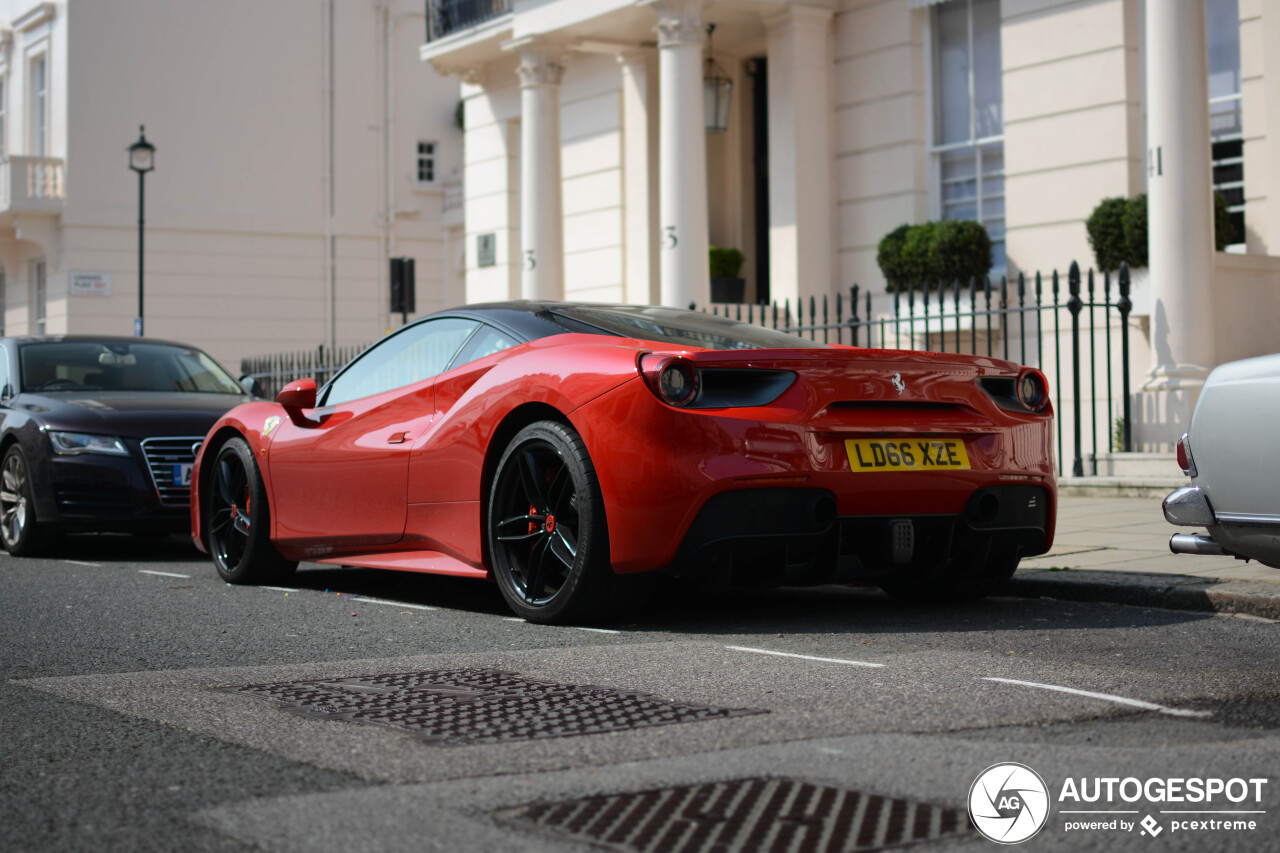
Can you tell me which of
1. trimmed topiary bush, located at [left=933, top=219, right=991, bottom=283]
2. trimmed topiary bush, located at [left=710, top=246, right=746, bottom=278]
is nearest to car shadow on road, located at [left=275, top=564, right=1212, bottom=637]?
trimmed topiary bush, located at [left=933, top=219, right=991, bottom=283]

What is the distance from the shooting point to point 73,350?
10578mm

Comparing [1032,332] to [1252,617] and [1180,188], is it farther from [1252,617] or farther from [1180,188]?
[1252,617]

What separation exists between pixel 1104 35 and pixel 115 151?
23.8 m

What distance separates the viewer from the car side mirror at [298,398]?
23.2 feet

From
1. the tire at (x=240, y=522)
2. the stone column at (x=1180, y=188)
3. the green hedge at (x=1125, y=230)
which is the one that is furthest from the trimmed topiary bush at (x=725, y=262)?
the tire at (x=240, y=522)

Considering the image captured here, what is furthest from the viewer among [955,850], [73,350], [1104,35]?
[1104,35]

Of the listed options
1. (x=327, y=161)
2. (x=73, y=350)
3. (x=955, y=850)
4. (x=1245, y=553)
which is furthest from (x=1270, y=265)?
(x=327, y=161)

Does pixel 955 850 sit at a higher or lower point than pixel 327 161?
lower

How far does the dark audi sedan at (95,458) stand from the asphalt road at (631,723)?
9.41ft

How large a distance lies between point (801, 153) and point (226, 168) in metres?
19.8

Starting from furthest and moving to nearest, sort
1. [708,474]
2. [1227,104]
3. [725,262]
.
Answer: [725,262], [1227,104], [708,474]

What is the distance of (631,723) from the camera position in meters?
3.69

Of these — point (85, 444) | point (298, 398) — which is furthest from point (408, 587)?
point (85, 444)

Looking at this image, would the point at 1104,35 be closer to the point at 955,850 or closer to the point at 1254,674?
the point at 1254,674
